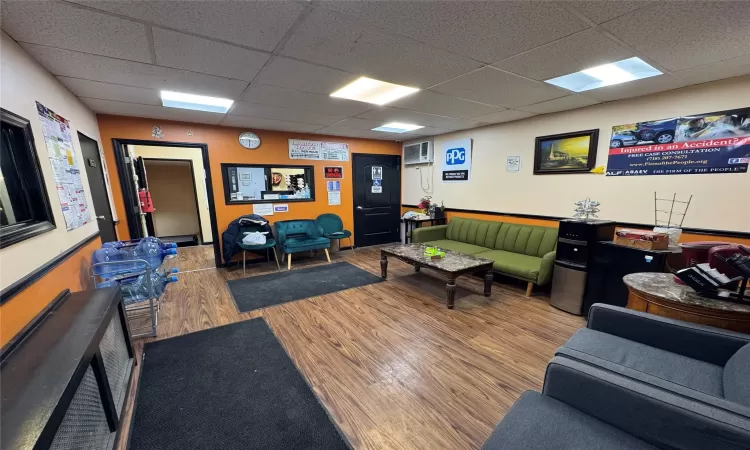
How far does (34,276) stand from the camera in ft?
4.98

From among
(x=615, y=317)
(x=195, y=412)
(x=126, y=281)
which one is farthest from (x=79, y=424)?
(x=615, y=317)

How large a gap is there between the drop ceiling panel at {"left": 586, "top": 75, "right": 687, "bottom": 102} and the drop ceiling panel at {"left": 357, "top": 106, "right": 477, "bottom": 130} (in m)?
1.52

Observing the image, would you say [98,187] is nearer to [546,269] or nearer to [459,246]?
[459,246]

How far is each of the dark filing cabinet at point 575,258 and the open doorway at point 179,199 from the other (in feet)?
15.5

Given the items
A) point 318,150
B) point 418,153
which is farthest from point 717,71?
point 318,150

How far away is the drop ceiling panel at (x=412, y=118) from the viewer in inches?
135

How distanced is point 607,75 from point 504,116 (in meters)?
1.30

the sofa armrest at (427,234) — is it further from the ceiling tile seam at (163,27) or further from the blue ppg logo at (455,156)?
the ceiling tile seam at (163,27)

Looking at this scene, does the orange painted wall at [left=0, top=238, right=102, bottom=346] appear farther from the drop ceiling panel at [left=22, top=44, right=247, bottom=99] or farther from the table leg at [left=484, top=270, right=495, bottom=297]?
the table leg at [left=484, top=270, right=495, bottom=297]

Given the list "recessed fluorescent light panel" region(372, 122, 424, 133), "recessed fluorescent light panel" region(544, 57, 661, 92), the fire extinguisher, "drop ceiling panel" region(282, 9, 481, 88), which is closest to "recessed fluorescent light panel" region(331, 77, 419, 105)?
"drop ceiling panel" region(282, 9, 481, 88)

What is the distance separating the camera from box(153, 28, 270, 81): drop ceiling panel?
167 centimetres

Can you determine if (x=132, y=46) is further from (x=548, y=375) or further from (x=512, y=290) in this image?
(x=512, y=290)

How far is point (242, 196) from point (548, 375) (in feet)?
15.1

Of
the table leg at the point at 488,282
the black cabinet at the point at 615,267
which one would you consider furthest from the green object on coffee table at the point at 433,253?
the black cabinet at the point at 615,267
